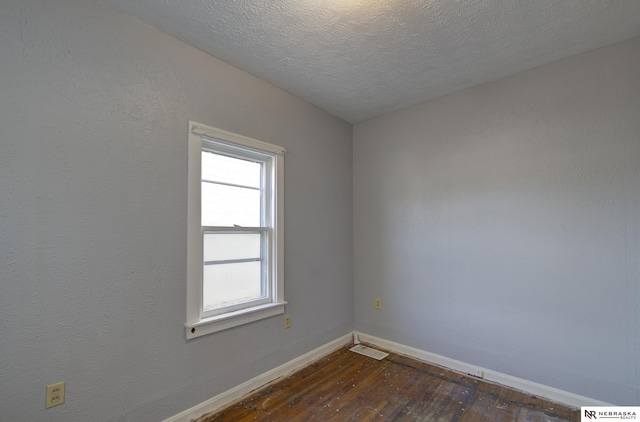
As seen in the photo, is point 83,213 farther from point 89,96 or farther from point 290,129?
point 290,129

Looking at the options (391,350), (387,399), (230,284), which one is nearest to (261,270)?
(230,284)

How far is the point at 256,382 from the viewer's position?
7.93 feet

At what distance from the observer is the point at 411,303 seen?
3.06m

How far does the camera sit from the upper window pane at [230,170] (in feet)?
7.51

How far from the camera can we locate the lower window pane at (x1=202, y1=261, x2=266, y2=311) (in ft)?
7.34

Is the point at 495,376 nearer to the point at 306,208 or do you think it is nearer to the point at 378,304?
the point at 378,304

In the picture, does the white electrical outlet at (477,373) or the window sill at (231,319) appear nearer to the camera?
the window sill at (231,319)

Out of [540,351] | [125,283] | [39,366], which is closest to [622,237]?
[540,351]

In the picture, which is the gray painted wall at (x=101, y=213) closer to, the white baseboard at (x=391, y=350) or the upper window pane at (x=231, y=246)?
the white baseboard at (x=391, y=350)

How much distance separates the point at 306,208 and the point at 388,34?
5.29ft

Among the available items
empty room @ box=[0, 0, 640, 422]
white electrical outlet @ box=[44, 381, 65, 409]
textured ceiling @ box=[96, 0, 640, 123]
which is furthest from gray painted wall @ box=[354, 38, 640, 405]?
white electrical outlet @ box=[44, 381, 65, 409]

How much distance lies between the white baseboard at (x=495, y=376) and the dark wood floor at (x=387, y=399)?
0.18 feet

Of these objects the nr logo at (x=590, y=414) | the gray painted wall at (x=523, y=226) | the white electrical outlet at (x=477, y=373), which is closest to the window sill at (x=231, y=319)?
the gray painted wall at (x=523, y=226)

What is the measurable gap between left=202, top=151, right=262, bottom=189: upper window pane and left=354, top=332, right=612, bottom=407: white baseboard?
7.00 ft
